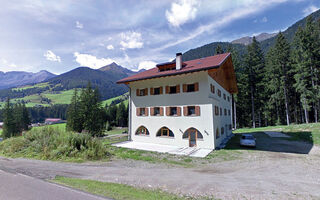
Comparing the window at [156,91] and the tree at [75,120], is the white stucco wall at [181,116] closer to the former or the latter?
the window at [156,91]

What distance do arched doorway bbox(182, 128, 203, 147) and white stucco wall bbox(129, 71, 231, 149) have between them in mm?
352

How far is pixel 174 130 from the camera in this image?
1853 cm

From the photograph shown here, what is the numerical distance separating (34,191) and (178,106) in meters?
14.6

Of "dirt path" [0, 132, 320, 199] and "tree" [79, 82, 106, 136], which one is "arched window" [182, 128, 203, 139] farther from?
"tree" [79, 82, 106, 136]

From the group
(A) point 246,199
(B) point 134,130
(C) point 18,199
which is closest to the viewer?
(C) point 18,199

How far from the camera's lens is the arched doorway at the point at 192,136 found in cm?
1734

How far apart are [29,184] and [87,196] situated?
10.2 feet

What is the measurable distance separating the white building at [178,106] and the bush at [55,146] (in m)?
7.88

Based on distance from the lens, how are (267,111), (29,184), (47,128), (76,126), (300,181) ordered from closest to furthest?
(29,184) → (300,181) → (47,128) → (267,111) → (76,126)

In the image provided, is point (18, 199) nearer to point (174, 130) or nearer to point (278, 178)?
point (278, 178)

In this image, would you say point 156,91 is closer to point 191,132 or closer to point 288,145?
point 191,132

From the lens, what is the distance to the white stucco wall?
1678 cm

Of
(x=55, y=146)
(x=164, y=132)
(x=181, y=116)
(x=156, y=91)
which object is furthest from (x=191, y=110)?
(x=55, y=146)

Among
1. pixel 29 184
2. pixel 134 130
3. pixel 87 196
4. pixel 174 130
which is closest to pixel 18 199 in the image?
pixel 29 184
